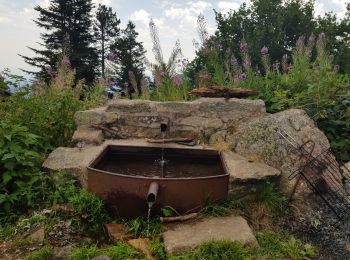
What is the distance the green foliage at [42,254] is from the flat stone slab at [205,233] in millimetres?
1027

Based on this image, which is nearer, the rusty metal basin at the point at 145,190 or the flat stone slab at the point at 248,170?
the rusty metal basin at the point at 145,190

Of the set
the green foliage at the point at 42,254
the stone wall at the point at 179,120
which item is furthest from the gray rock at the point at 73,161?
the green foliage at the point at 42,254

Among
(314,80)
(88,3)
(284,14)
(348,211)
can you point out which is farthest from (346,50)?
(348,211)

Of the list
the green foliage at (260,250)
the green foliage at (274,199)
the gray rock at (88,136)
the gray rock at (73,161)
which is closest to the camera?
the green foliage at (260,250)

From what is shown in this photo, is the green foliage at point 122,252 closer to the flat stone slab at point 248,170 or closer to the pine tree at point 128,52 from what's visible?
the flat stone slab at point 248,170

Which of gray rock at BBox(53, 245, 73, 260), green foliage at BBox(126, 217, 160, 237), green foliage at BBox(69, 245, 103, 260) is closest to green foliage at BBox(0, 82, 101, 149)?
gray rock at BBox(53, 245, 73, 260)

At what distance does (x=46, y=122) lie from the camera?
203 inches

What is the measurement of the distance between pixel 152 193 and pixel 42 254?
3.60 feet

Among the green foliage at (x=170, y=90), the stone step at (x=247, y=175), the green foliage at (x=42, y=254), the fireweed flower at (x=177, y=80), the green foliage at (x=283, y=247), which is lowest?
the green foliage at (x=42, y=254)

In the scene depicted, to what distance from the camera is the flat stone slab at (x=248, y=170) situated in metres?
3.97

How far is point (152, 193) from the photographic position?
316 cm

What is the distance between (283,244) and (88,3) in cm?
4033

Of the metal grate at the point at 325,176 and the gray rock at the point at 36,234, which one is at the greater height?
the metal grate at the point at 325,176

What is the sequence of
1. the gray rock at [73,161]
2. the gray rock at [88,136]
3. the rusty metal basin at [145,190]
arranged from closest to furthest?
the rusty metal basin at [145,190], the gray rock at [73,161], the gray rock at [88,136]
